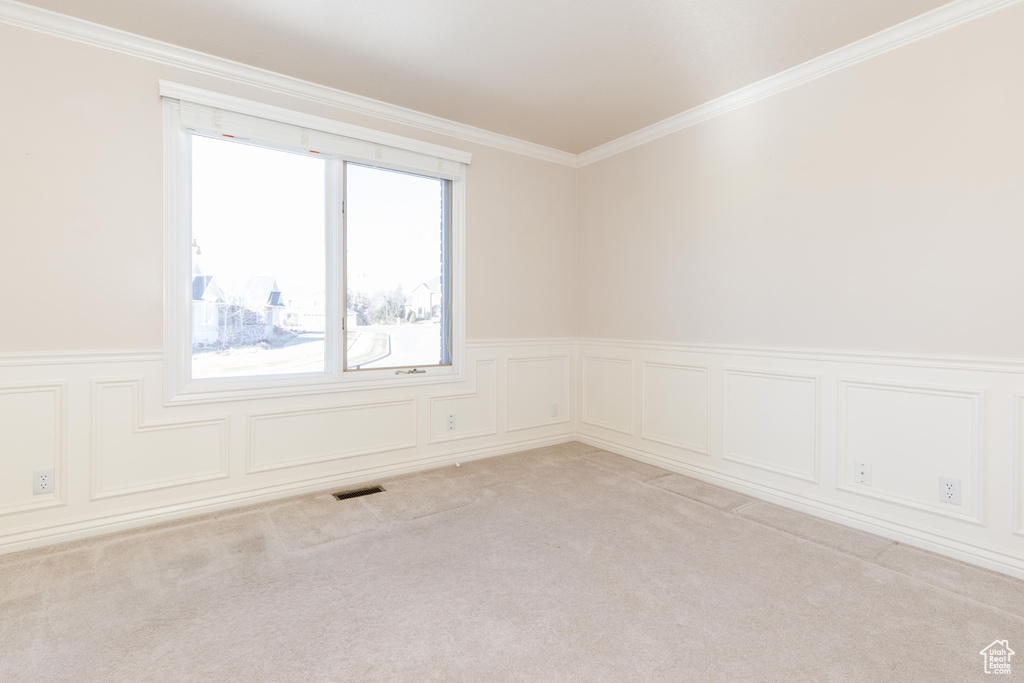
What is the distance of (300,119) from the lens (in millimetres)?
3357

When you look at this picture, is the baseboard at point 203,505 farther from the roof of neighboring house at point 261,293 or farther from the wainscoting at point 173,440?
the roof of neighboring house at point 261,293

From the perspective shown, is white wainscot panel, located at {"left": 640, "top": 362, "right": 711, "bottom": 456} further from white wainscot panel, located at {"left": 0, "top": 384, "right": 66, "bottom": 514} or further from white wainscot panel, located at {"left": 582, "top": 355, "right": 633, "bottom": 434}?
white wainscot panel, located at {"left": 0, "top": 384, "right": 66, "bottom": 514}

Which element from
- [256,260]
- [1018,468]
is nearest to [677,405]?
[1018,468]

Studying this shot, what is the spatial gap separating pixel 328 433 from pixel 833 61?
4.05 metres

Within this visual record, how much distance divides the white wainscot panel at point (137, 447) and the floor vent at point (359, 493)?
788mm

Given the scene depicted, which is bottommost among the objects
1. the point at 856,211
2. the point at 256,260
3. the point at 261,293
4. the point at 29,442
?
the point at 29,442

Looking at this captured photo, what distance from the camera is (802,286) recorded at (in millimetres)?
3203

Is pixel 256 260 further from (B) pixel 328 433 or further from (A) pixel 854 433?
(A) pixel 854 433

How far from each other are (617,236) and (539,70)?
5.62 feet

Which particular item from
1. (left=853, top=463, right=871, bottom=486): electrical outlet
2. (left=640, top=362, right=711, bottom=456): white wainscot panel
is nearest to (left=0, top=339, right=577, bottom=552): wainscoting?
(left=640, top=362, right=711, bottom=456): white wainscot panel

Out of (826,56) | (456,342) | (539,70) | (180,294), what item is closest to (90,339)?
(180,294)

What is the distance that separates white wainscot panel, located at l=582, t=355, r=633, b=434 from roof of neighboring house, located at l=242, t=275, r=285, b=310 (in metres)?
2.83

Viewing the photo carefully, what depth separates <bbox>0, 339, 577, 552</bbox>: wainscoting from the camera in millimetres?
2645

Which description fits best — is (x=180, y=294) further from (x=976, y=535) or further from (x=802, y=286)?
(x=976, y=535)
